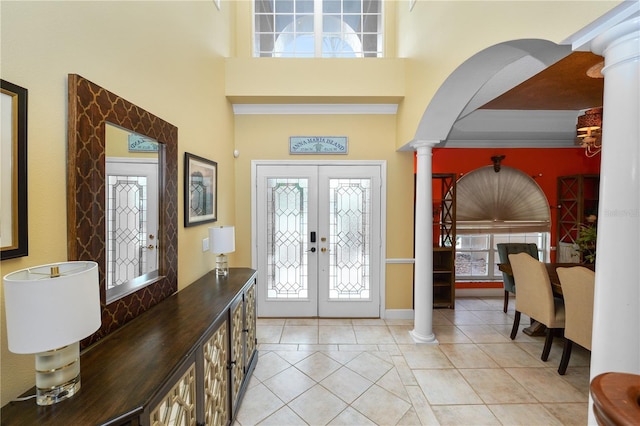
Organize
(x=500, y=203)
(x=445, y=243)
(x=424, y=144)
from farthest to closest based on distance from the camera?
(x=500, y=203)
(x=445, y=243)
(x=424, y=144)

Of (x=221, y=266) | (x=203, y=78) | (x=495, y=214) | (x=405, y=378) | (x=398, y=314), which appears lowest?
(x=405, y=378)

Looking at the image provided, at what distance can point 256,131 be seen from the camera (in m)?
3.97

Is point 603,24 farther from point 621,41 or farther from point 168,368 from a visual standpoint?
point 168,368

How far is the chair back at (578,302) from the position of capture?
8.16ft

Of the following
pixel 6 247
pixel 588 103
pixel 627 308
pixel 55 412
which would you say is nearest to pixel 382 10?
pixel 588 103

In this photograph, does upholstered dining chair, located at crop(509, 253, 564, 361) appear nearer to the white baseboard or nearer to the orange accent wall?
the white baseboard

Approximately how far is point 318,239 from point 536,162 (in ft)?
13.3

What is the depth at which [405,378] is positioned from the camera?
2715mm

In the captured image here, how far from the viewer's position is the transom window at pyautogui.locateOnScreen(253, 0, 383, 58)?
3885 millimetres

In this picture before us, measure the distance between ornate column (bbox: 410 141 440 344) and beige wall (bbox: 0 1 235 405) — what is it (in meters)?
2.38

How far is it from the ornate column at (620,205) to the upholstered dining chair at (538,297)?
7.14 feet

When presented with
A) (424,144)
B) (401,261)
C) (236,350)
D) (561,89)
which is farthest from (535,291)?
(236,350)

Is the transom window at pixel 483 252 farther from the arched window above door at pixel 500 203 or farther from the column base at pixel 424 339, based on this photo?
the column base at pixel 424 339

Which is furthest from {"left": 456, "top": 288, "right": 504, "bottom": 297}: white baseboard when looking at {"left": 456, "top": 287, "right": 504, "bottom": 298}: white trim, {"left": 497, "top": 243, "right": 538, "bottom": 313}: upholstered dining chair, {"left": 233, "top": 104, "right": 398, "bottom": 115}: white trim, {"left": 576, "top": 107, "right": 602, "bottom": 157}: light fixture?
{"left": 233, "top": 104, "right": 398, "bottom": 115}: white trim
